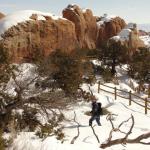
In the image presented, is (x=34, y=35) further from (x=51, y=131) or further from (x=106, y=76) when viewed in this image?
(x=51, y=131)

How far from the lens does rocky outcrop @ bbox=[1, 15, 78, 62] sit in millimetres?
A: 37594

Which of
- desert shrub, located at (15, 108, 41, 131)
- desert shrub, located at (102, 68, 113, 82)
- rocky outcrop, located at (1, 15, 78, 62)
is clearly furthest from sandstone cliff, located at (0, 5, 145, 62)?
desert shrub, located at (15, 108, 41, 131)

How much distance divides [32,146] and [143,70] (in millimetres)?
28842

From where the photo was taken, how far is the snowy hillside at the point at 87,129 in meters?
9.37

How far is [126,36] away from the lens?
51.1m

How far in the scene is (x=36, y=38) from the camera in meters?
40.0

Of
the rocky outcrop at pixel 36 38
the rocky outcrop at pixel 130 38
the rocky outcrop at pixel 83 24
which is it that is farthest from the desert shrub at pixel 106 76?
the rocky outcrop at pixel 83 24

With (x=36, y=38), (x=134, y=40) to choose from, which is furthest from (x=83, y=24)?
(x=36, y=38)

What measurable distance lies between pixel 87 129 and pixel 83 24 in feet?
128

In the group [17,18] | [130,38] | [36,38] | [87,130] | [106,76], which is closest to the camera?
[87,130]

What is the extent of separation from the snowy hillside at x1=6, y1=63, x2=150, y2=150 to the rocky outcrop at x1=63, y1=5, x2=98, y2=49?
81.3 feet

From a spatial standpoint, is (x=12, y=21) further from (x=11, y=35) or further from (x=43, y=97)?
Result: (x=43, y=97)

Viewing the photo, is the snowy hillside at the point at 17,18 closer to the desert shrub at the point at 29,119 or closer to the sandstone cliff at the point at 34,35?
the sandstone cliff at the point at 34,35

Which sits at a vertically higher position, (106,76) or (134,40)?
(134,40)
